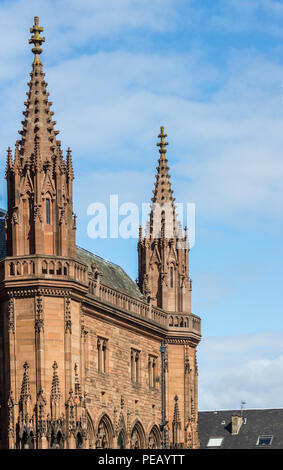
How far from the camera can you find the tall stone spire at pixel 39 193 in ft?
255

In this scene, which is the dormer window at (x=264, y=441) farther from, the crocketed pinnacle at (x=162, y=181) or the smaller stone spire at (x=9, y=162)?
the smaller stone spire at (x=9, y=162)

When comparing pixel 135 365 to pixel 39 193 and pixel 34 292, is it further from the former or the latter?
pixel 39 193

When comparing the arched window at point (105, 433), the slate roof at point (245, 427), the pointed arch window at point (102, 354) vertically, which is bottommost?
the arched window at point (105, 433)

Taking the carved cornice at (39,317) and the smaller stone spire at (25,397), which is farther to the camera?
the carved cornice at (39,317)

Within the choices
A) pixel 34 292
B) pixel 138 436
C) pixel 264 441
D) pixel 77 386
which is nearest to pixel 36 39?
pixel 34 292

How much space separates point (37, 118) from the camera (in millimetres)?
80688

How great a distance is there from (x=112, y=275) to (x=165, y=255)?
5481 mm

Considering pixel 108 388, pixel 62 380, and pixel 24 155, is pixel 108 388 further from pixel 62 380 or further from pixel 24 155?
pixel 24 155

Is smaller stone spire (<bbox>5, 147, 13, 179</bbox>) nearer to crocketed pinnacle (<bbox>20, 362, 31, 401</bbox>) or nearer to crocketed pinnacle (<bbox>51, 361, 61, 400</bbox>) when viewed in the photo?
crocketed pinnacle (<bbox>20, 362, 31, 401</bbox>)

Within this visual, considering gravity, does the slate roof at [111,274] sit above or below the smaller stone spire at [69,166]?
below

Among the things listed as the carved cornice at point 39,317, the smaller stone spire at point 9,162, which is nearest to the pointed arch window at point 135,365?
the carved cornice at point 39,317

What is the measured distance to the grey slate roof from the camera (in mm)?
92438

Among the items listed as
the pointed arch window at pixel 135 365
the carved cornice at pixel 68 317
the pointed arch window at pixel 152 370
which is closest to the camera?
the carved cornice at pixel 68 317

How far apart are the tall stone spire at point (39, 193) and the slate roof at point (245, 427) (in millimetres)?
56541
